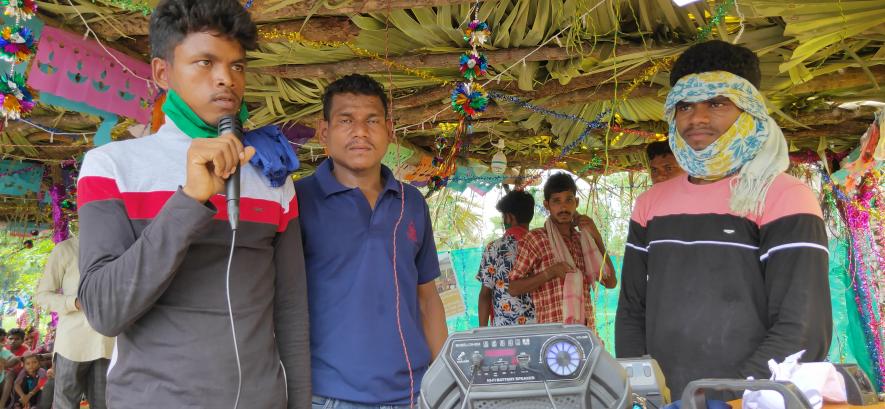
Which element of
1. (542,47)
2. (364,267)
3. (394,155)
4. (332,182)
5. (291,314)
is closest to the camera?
(291,314)

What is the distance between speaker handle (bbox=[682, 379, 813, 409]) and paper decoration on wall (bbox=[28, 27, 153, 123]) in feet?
9.51

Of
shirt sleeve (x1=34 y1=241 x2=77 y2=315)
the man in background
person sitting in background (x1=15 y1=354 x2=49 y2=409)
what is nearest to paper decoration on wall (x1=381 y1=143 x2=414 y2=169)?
the man in background

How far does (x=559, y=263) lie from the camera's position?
15.7 ft

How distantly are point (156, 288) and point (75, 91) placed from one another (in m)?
2.06

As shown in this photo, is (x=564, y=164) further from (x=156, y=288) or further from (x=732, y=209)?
(x=156, y=288)

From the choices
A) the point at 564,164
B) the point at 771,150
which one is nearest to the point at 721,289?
the point at 771,150

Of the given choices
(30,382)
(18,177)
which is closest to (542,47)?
(18,177)

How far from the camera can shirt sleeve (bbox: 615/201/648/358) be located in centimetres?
221

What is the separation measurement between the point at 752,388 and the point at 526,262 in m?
4.04

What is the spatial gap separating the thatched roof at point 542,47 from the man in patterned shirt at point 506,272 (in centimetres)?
111

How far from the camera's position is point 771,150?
81.4 inches

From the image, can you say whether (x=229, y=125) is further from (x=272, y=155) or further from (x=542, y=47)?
(x=542, y=47)

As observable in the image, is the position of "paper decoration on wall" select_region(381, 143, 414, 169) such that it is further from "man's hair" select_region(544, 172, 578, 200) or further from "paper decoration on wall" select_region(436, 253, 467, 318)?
"paper decoration on wall" select_region(436, 253, 467, 318)

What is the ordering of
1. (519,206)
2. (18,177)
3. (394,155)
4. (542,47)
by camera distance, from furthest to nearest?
(18,177), (519,206), (394,155), (542,47)
